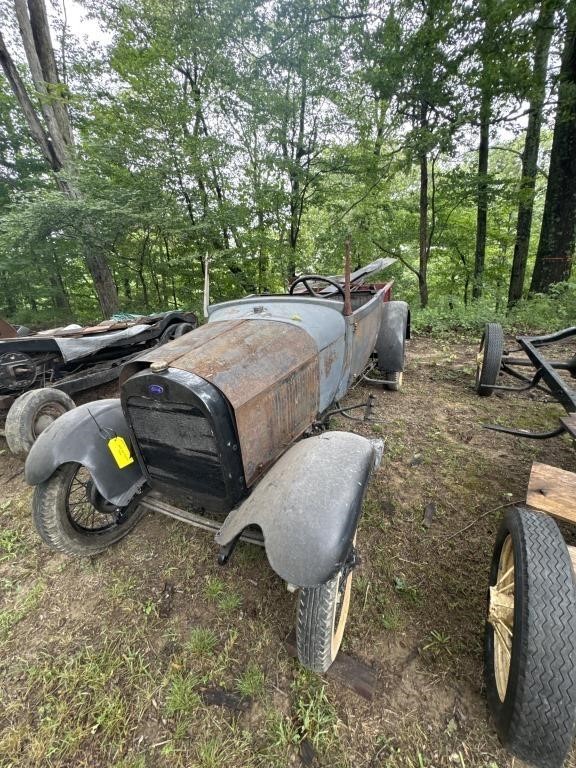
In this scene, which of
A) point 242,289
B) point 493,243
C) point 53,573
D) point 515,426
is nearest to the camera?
point 53,573

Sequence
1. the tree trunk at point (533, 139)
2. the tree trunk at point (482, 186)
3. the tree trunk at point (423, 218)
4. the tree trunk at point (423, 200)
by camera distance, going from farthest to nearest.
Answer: the tree trunk at point (423, 218), the tree trunk at point (423, 200), the tree trunk at point (482, 186), the tree trunk at point (533, 139)

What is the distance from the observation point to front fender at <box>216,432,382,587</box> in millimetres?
1323

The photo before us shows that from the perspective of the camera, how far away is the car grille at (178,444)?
179 centimetres

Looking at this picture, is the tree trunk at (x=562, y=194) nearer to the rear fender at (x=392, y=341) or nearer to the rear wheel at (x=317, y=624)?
the rear fender at (x=392, y=341)

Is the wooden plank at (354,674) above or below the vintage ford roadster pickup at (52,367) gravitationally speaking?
below

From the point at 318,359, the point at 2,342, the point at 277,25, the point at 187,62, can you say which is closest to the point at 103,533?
the point at 318,359

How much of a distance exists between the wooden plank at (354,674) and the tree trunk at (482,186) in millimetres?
8279

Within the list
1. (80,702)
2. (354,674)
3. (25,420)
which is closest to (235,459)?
(354,674)

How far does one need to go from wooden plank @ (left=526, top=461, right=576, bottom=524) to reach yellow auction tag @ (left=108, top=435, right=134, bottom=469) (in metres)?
2.34

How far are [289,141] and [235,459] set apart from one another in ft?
31.0

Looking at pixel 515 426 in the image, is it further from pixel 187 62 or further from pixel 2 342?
pixel 187 62

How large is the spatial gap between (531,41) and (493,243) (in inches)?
229

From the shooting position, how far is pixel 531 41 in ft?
17.1

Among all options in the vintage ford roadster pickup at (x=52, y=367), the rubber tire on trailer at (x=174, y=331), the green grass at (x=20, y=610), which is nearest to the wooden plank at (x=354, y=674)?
the green grass at (x=20, y=610)
